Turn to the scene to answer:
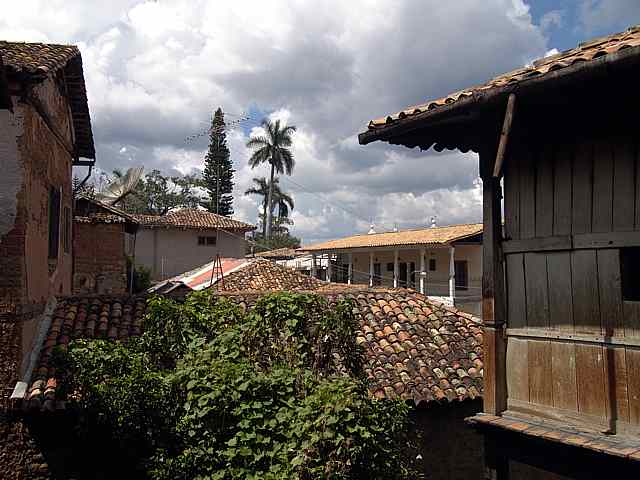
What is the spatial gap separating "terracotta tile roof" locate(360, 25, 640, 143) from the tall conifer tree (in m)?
46.2

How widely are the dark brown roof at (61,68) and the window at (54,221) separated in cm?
212

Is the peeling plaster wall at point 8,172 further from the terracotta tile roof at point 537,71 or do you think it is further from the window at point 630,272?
the window at point 630,272

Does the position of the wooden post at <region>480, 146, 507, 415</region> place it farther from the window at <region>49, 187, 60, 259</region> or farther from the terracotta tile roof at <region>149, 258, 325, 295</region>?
the terracotta tile roof at <region>149, 258, 325, 295</region>

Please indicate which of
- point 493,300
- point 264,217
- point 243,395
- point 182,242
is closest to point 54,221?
point 243,395

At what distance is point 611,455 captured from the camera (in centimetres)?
471

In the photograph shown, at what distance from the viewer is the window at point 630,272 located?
504 centimetres

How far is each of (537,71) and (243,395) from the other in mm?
4179

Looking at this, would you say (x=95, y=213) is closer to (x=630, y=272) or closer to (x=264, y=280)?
(x=264, y=280)

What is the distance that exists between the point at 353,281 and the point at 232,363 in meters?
31.8

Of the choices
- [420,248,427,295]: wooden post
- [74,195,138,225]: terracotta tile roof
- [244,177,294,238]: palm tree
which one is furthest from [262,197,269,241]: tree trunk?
[74,195,138,225]: terracotta tile roof

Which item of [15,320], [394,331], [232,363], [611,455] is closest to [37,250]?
[15,320]

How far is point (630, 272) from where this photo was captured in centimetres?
512

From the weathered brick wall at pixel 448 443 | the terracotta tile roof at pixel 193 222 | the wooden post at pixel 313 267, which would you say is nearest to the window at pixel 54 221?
Result: the weathered brick wall at pixel 448 443

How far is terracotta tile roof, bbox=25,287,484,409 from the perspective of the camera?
9.62 metres
